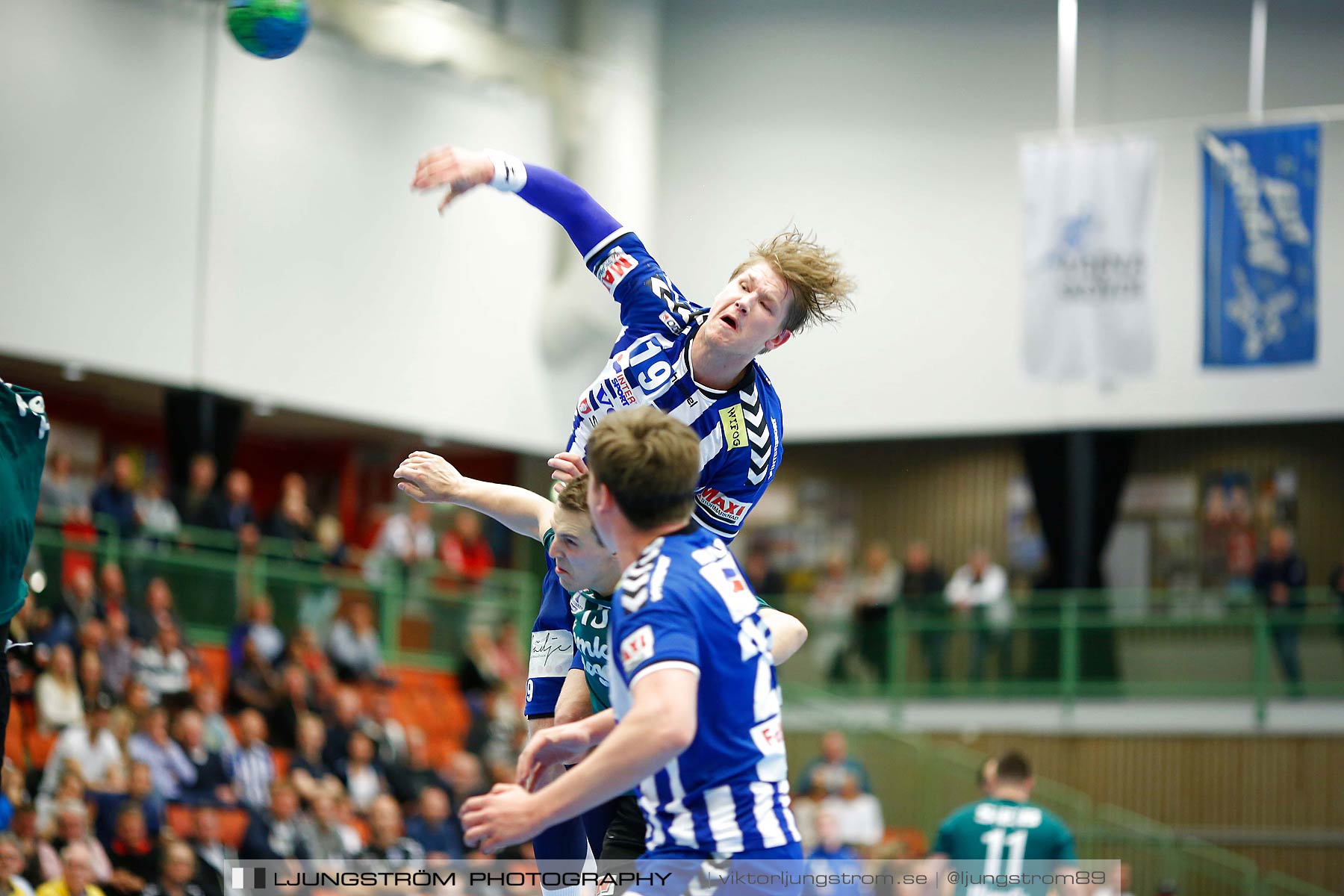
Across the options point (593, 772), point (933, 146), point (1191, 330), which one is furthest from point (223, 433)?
point (593, 772)

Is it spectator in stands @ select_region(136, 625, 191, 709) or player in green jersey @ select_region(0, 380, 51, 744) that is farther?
spectator in stands @ select_region(136, 625, 191, 709)

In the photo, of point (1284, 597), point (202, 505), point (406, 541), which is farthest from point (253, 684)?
point (1284, 597)

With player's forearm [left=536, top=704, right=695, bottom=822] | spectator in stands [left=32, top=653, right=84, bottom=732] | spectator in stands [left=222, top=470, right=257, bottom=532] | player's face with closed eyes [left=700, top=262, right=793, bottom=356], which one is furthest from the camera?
spectator in stands [left=222, top=470, right=257, bottom=532]

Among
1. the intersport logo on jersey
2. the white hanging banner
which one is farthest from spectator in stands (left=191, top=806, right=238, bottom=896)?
the white hanging banner

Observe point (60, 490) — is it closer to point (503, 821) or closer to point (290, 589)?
point (290, 589)

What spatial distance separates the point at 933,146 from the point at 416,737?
15407 mm

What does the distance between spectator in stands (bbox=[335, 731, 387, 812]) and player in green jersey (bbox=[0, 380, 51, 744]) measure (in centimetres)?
948

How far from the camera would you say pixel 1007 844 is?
34.6 ft

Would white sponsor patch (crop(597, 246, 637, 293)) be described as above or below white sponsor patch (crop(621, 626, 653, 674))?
above

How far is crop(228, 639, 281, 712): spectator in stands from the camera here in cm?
1636

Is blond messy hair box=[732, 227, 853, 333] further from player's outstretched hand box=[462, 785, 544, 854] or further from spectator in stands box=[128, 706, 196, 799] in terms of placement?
spectator in stands box=[128, 706, 196, 799]

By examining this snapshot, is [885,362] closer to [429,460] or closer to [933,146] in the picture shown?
[933,146]

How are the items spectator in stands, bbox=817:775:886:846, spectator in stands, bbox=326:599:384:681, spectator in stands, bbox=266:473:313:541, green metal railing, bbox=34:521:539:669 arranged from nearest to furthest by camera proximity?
green metal railing, bbox=34:521:539:669
spectator in stands, bbox=817:775:886:846
spectator in stands, bbox=326:599:384:681
spectator in stands, bbox=266:473:313:541

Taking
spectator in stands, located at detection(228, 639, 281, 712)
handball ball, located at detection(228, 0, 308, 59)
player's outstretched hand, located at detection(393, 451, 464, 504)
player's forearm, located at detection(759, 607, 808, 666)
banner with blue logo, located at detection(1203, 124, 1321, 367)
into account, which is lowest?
spectator in stands, located at detection(228, 639, 281, 712)
